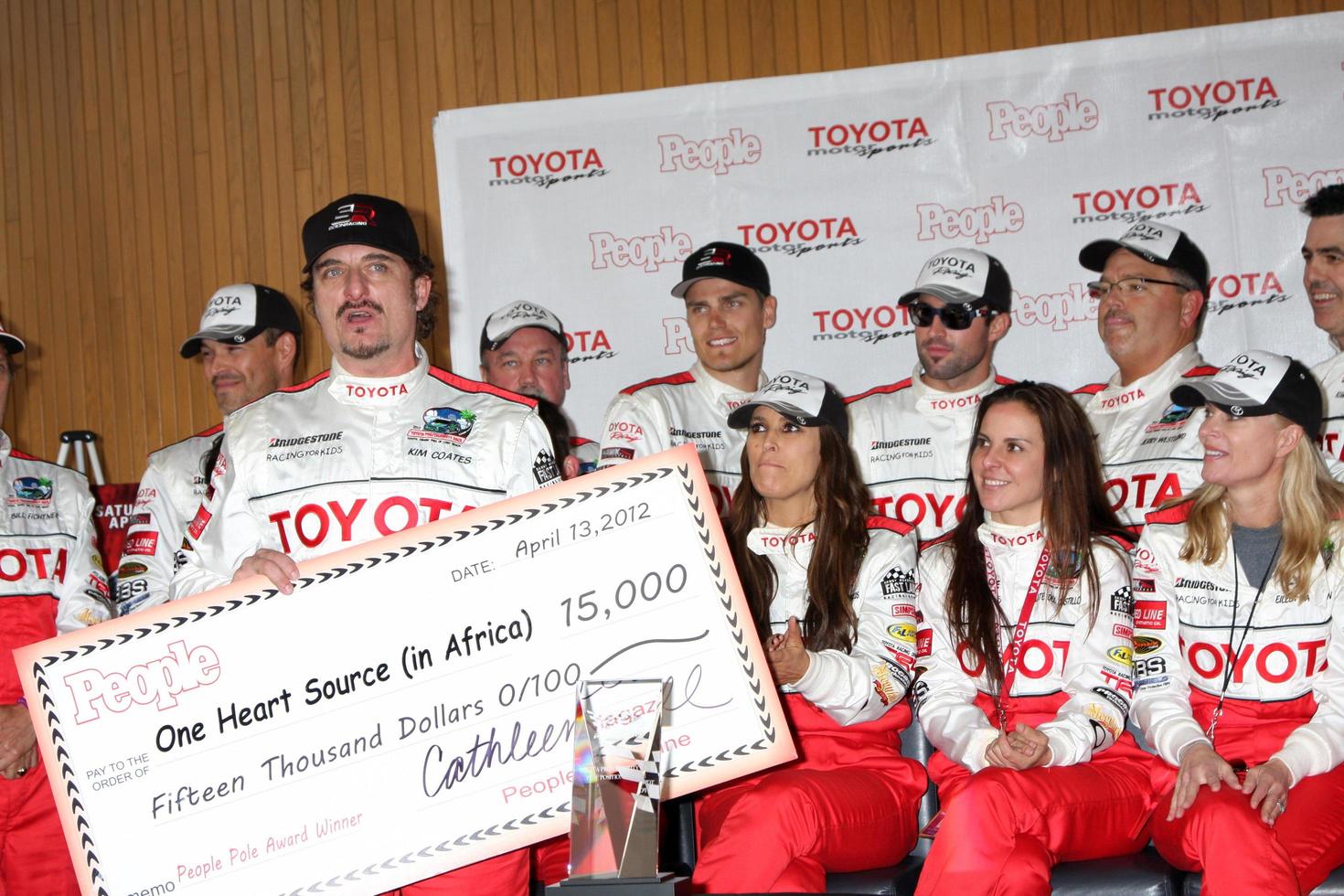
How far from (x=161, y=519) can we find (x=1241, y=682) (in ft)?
11.0

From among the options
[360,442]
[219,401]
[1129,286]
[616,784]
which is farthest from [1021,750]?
[219,401]

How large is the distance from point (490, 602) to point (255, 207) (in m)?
4.30

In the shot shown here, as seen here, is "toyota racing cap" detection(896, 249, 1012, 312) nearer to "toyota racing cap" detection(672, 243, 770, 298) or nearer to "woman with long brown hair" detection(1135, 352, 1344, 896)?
"toyota racing cap" detection(672, 243, 770, 298)

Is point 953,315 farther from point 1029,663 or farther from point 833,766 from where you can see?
point 833,766

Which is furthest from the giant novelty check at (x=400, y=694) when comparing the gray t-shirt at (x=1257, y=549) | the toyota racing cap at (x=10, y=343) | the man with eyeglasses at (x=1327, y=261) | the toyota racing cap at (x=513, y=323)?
the man with eyeglasses at (x=1327, y=261)

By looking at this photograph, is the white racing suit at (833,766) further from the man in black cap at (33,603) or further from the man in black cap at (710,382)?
the man in black cap at (33,603)

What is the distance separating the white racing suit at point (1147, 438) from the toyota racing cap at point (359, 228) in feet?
7.54

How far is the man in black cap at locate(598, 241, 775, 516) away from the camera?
4.36m

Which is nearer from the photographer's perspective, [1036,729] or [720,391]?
[1036,729]

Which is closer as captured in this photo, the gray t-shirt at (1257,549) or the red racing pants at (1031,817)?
the red racing pants at (1031,817)

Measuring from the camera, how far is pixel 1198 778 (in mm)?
2725

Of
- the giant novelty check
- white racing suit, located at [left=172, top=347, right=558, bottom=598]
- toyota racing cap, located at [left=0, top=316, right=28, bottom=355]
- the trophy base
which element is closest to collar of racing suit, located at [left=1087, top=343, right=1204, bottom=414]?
white racing suit, located at [left=172, top=347, right=558, bottom=598]

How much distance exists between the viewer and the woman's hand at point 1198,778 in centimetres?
271

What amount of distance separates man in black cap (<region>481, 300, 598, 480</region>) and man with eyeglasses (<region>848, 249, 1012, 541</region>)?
116cm
